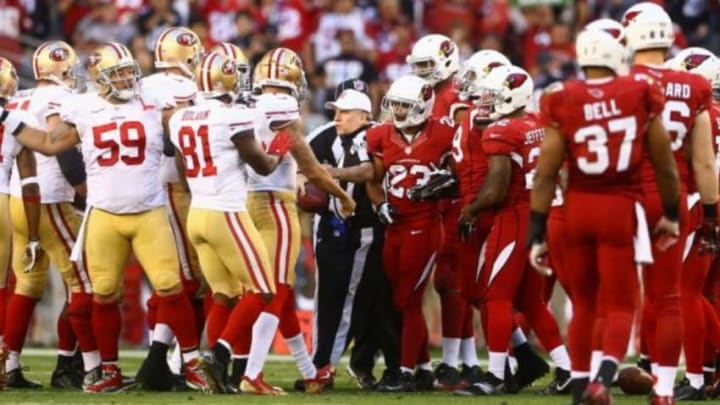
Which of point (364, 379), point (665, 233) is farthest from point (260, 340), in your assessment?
point (665, 233)

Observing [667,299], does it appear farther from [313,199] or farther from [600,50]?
[313,199]

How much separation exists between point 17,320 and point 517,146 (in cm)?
316

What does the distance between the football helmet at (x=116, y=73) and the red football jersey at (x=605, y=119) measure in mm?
2817

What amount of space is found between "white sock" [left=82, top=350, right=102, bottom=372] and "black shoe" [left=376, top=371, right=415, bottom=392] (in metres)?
1.68

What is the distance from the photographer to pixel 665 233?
8828mm

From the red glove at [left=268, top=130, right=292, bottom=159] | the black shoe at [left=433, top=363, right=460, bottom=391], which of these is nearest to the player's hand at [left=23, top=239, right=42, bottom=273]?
the red glove at [left=268, top=130, right=292, bottom=159]

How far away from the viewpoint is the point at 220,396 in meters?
10.1

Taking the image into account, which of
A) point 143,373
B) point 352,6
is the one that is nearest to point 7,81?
point 143,373

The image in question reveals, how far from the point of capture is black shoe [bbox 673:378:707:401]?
1010cm

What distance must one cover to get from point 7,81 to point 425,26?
371 inches

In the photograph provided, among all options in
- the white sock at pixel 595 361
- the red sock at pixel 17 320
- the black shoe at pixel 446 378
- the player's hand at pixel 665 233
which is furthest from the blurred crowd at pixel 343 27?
the white sock at pixel 595 361

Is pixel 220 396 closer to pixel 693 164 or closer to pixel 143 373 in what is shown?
pixel 143 373

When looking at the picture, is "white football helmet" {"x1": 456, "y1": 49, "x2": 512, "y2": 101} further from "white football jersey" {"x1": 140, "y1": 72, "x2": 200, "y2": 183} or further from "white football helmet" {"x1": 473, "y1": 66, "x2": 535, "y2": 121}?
"white football jersey" {"x1": 140, "y1": 72, "x2": 200, "y2": 183}

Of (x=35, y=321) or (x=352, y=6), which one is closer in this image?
(x=35, y=321)
